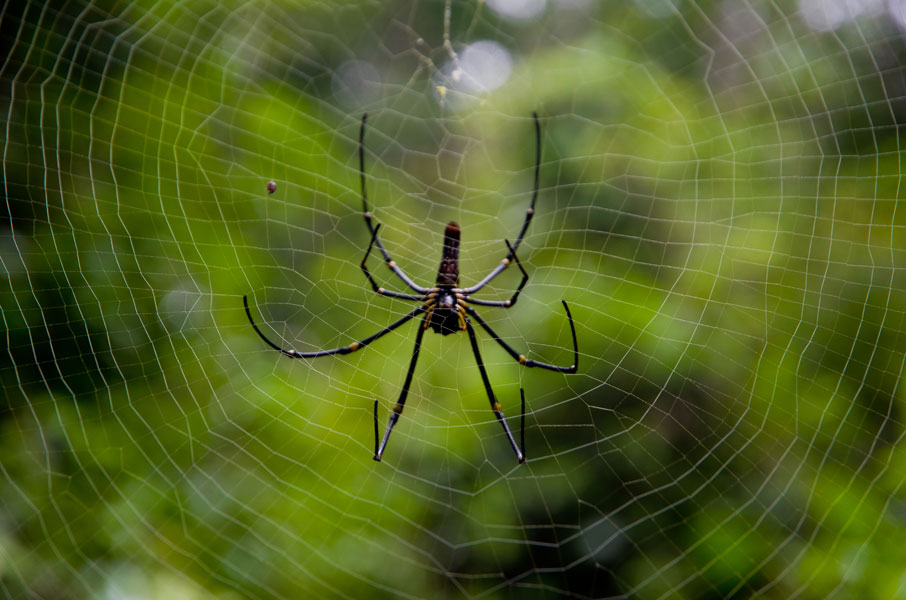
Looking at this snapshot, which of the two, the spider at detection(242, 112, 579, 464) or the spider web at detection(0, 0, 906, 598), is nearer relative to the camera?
the spider web at detection(0, 0, 906, 598)

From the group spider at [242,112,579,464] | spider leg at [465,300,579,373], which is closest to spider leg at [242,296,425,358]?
spider at [242,112,579,464]

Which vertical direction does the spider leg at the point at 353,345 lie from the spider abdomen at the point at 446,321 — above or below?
below

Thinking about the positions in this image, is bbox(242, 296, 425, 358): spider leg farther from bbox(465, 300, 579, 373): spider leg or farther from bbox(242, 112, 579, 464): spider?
bbox(465, 300, 579, 373): spider leg

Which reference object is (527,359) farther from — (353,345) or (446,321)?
(353,345)

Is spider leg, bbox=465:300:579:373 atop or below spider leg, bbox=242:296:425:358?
atop

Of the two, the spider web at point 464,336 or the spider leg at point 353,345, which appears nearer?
the spider web at point 464,336

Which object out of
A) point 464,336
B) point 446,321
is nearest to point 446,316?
point 446,321

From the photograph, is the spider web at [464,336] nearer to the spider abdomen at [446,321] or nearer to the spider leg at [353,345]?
the spider leg at [353,345]

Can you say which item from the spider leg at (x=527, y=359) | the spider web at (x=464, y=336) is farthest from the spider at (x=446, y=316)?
the spider web at (x=464, y=336)
